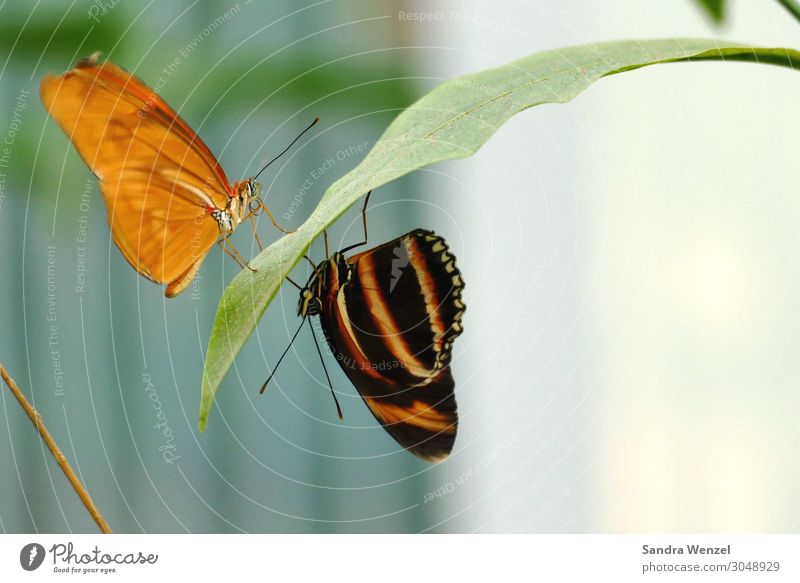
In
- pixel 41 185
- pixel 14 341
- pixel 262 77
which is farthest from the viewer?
pixel 14 341

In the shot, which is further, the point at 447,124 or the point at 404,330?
the point at 404,330

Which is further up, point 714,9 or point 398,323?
point 714,9

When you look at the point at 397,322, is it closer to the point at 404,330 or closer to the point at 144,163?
the point at 404,330

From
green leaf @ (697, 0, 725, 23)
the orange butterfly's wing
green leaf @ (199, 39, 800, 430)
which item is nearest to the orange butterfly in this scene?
the orange butterfly's wing

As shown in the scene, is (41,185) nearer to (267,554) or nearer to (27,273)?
(27,273)

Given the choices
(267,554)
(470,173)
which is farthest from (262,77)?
(267,554)

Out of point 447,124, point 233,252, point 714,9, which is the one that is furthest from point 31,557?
point 714,9
